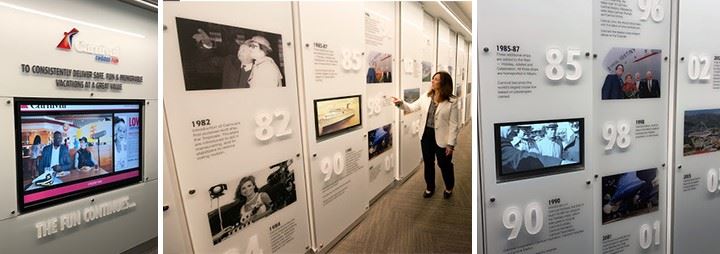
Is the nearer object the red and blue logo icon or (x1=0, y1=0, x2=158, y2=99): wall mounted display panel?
(x1=0, y1=0, x2=158, y2=99): wall mounted display panel

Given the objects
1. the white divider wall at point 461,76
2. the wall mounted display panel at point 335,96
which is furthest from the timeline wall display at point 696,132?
the wall mounted display panel at point 335,96

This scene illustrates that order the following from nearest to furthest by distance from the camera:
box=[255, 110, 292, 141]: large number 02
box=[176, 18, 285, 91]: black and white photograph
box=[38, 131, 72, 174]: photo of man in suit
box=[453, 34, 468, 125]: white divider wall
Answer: box=[176, 18, 285, 91]: black and white photograph
box=[453, 34, 468, 125]: white divider wall
box=[255, 110, 292, 141]: large number 02
box=[38, 131, 72, 174]: photo of man in suit

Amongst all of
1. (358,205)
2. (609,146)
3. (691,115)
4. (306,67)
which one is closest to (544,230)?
(609,146)

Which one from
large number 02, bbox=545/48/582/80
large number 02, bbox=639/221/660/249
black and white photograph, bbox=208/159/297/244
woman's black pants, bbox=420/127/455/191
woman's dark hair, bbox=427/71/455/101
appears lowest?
large number 02, bbox=639/221/660/249

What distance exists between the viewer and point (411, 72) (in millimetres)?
1687

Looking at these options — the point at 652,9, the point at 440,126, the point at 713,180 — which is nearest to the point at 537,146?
the point at 440,126

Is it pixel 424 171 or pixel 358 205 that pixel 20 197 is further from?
pixel 424 171

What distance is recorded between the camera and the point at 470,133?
142 centimetres

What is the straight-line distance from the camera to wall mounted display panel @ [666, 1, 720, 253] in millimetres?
1804

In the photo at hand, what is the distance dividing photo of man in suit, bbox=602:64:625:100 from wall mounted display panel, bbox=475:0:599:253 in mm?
126

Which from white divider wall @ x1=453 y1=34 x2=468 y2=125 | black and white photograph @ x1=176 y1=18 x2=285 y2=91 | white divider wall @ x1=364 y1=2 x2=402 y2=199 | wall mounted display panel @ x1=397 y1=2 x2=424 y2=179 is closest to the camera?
black and white photograph @ x1=176 y1=18 x2=285 y2=91

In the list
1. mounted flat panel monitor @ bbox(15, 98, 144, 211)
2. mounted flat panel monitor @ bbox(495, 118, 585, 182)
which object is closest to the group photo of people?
mounted flat panel monitor @ bbox(495, 118, 585, 182)

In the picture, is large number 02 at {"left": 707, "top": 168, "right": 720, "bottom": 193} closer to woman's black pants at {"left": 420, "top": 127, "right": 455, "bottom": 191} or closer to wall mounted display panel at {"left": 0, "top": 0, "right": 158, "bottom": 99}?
woman's black pants at {"left": 420, "top": 127, "right": 455, "bottom": 191}

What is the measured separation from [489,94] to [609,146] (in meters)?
0.74
